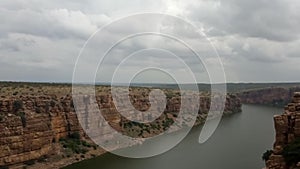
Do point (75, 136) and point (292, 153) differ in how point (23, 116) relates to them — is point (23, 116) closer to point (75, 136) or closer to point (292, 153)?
point (75, 136)

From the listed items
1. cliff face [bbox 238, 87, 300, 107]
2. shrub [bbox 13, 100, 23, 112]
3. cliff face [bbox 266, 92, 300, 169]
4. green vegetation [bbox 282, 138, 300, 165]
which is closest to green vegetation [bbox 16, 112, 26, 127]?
shrub [bbox 13, 100, 23, 112]

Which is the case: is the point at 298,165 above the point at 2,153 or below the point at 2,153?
above

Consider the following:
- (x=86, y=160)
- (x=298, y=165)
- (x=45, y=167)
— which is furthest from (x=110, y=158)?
(x=298, y=165)

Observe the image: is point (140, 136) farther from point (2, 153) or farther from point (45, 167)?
point (2, 153)

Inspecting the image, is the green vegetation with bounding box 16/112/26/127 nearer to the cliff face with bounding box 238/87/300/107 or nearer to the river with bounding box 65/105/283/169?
the river with bounding box 65/105/283/169

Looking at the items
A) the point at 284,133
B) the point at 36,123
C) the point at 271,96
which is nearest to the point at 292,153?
the point at 284,133

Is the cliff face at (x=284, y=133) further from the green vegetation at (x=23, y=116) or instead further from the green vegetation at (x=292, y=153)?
the green vegetation at (x=23, y=116)

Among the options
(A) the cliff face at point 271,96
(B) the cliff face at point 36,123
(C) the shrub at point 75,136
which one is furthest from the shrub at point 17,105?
(A) the cliff face at point 271,96
